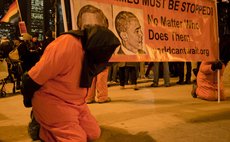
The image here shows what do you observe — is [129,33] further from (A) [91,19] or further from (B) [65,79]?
(B) [65,79]

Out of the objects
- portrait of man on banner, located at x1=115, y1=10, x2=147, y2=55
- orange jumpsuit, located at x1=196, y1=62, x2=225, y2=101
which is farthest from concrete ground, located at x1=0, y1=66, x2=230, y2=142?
portrait of man on banner, located at x1=115, y1=10, x2=147, y2=55

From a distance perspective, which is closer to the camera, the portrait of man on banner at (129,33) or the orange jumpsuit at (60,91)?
the orange jumpsuit at (60,91)

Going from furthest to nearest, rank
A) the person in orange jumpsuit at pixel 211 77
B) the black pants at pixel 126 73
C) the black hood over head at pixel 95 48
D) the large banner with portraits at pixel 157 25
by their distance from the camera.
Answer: the black pants at pixel 126 73 → the person in orange jumpsuit at pixel 211 77 → the large banner with portraits at pixel 157 25 → the black hood over head at pixel 95 48

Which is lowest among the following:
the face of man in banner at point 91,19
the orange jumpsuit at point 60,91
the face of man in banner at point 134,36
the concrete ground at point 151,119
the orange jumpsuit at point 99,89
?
the concrete ground at point 151,119

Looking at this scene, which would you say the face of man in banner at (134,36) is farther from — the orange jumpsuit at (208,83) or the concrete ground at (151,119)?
the orange jumpsuit at (208,83)

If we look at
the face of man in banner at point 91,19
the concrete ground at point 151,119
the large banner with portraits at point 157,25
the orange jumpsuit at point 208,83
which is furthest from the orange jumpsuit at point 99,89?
the face of man in banner at point 91,19

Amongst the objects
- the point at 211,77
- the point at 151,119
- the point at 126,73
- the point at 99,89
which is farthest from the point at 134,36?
the point at 126,73

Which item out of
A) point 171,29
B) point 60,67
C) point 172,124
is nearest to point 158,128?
point 172,124

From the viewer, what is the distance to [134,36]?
4965mm

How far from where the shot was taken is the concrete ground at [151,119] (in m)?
4.30

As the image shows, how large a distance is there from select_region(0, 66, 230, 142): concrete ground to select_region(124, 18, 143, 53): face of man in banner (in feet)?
3.47

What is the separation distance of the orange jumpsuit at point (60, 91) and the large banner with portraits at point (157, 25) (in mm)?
1146

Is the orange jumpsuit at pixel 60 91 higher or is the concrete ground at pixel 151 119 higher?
the orange jumpsuit at pixel 60 91

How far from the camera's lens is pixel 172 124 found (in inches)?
193
